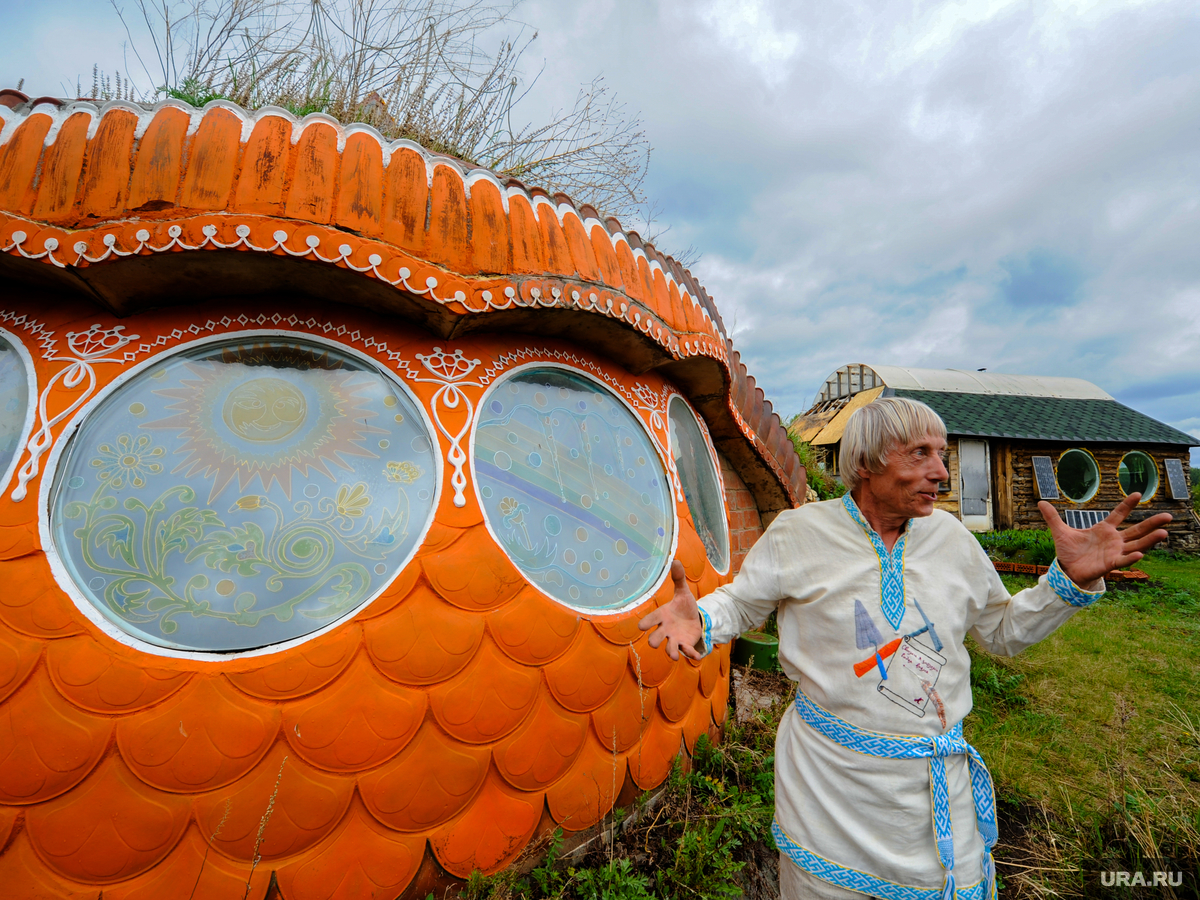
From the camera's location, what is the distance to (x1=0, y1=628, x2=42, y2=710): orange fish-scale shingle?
57.7 inches

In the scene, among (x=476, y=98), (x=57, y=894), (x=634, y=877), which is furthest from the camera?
(x=476, y=98)

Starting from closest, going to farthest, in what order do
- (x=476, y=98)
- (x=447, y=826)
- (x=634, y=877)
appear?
(x=447, y=826) → (x=634, y=877) → (x=476, y=98)

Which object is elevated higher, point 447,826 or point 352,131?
point 352,131

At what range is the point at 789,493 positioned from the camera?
13.3 ft

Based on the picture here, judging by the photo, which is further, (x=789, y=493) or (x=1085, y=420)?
(x=1085, y=420)

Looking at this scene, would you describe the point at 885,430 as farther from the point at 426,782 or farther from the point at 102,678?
the point at 102,678

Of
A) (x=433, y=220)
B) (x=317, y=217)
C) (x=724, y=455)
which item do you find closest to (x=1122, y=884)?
(x=724, y=455)

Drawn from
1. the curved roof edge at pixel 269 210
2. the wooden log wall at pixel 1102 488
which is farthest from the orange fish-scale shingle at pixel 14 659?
the wooden log wall at pixel 1102 488

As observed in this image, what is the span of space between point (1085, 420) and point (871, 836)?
17.0 metres

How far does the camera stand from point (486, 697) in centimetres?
183

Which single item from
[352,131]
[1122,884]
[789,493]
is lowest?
[1122,884]

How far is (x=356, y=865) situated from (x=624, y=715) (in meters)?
0.96

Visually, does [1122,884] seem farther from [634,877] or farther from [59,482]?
[59,482]

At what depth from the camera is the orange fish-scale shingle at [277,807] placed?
1504 millimetres
